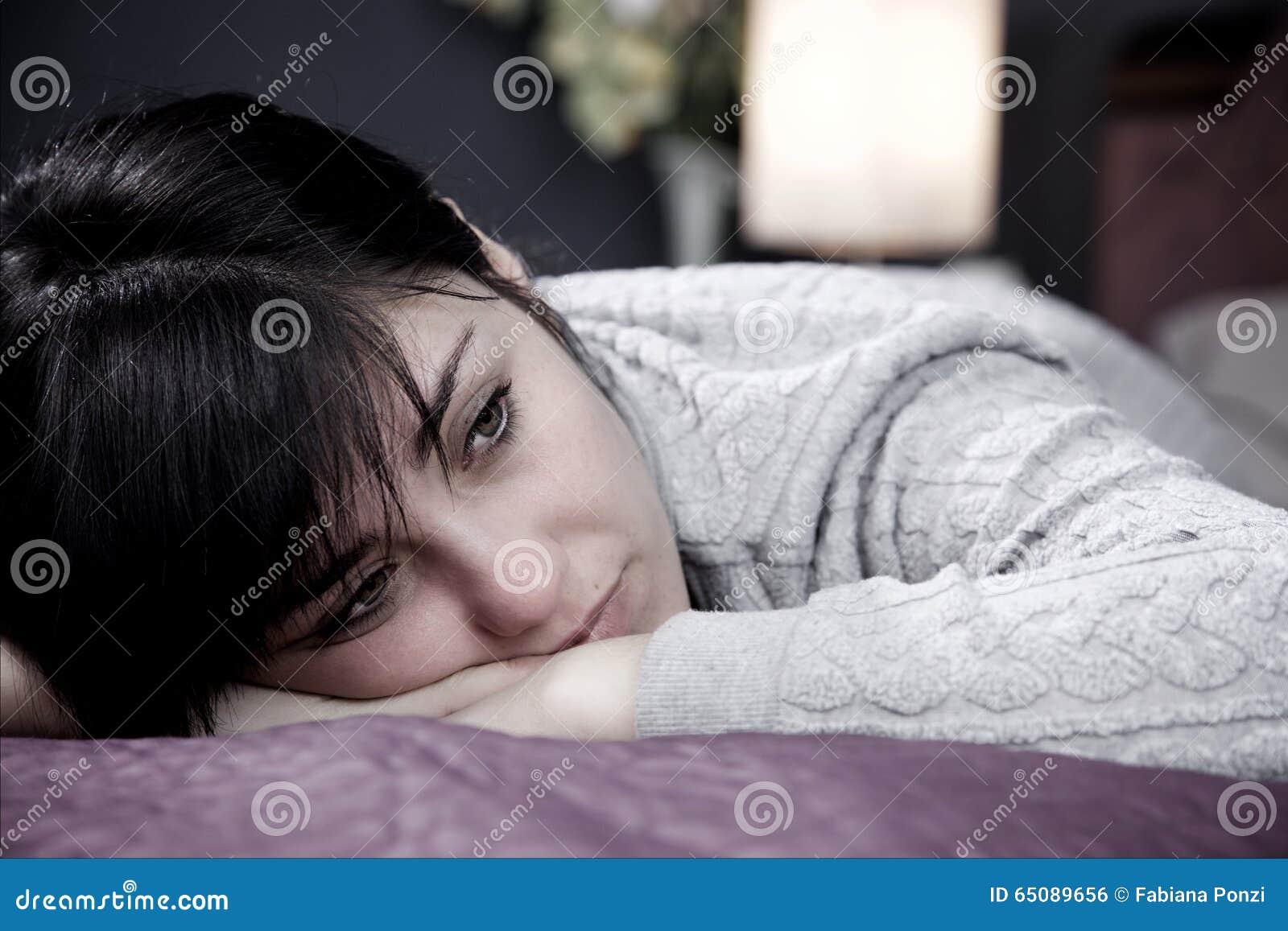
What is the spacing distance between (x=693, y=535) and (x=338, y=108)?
1.86 metres

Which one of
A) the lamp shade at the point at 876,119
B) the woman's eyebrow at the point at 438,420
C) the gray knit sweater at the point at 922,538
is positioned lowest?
the woman's eyebrow at the point at 438,420

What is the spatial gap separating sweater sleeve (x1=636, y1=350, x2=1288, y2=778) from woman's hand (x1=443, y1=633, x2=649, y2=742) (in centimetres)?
2

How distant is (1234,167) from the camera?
7.57 ft

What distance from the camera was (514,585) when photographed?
2.10 feet

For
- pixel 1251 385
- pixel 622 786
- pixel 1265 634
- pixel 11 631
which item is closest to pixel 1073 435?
pixel 1265 634

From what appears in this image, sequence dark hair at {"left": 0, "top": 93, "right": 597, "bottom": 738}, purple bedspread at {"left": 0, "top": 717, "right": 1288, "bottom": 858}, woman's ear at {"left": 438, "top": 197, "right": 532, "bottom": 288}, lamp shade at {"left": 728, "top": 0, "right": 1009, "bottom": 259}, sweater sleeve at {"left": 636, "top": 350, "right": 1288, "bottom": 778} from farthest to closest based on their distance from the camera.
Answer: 1. lamp shade at {"left": 728, "top": 0, "right": 1009, "bottom": 259}
2. woman's ear at {"left": 438, "top": 197, "right": 532, "bottom": 288}
3. dark hair at {"left": 0, "top": 93, "right": 597, "bottom": 738}
4. sweater sleeve at {"left": 636, "top": 350, "right": 1288, "bottom": 778}
5. purple bedspread at {"left": 0, "top": 717, "right": 1288, "bottom": 858}

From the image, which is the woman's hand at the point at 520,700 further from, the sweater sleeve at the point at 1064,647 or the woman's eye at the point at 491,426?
the woman's eye at the point at 491,426

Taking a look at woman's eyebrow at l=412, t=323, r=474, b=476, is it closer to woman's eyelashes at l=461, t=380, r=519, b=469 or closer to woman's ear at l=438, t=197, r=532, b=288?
woman's eyelashes at l=461, t=380, r=519, b=469

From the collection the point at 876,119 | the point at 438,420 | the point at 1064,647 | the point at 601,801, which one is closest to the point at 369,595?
the point at 438,420

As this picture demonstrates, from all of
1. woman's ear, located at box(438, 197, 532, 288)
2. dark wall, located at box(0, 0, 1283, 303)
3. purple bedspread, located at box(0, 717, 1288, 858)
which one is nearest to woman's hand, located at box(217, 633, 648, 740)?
purple bedspread, located at box(0, 717, 1288, 858)

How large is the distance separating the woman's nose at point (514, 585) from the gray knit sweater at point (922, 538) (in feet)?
0.30

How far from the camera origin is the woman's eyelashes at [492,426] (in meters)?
0.67

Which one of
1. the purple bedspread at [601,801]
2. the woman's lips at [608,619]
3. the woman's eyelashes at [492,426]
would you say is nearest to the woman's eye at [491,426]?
the woman's eyelashes at [492,426]

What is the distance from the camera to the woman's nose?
0.63 metres
